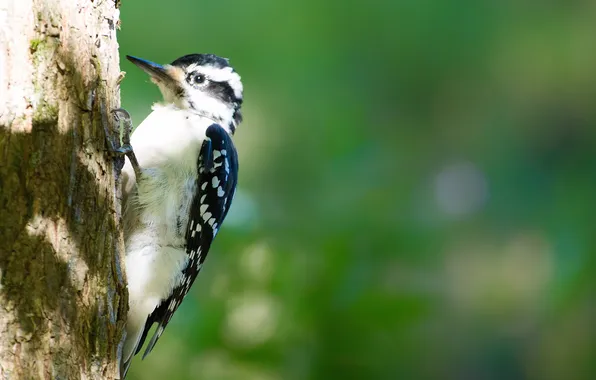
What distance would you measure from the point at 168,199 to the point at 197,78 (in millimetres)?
788

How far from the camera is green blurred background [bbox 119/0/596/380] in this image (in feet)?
13.4

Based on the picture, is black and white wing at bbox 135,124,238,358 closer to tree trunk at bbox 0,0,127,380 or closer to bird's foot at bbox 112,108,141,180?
bird's foot at bbox 112,108,141,180

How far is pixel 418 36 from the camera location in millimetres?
8141

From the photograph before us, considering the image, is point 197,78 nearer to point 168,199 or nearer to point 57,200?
point 168,199

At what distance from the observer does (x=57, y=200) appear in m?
2.21

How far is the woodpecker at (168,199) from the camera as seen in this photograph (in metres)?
2.99

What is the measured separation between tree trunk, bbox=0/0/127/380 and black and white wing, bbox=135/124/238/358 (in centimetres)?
73

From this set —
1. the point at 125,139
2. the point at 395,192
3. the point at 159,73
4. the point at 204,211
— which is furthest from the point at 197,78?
the point at 395,192

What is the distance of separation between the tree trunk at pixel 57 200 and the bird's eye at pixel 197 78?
1122mm

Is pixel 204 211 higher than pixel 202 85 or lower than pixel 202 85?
lower

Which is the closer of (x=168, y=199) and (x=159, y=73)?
(x=168, y=199)

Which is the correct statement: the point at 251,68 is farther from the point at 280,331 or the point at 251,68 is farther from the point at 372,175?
the point at 280,331

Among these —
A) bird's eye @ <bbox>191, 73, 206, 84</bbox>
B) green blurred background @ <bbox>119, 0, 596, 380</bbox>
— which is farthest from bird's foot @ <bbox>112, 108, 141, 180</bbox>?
green blurred background @ <bbox>119, 0, 596, 380</bbox>

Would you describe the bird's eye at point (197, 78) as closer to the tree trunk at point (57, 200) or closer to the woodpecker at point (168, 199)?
the woodpecker at point (168, 199)
